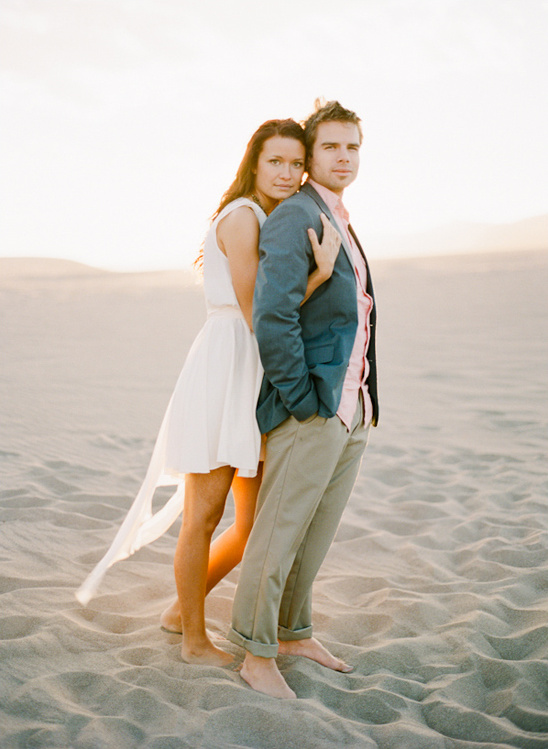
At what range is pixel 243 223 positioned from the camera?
9.23 feet

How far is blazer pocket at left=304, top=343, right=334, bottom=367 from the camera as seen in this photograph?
272 cm

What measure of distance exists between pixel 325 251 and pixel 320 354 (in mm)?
384

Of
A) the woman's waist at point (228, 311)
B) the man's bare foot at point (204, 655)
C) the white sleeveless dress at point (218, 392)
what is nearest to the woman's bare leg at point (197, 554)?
the man's bare foot at point (204, 655)

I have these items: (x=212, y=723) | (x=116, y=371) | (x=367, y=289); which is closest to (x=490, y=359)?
(x=116, y=371)

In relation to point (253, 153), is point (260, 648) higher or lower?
lower

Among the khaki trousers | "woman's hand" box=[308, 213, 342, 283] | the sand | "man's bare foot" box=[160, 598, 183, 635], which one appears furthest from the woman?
the sand

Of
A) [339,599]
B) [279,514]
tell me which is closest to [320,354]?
[279,514]

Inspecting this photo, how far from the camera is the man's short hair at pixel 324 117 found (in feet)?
9.49

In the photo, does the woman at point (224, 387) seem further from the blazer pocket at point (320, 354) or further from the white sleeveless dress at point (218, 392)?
the blazer pocket at point (320, 354)

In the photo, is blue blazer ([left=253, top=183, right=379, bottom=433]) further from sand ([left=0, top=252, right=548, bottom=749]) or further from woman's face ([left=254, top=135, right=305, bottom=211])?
sand ([left=0, top=252, right=548, bottom=749])

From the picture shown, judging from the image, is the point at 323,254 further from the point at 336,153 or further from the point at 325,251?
the point at 336,153

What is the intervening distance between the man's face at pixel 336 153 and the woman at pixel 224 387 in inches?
3.5

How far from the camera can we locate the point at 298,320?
8.66 ft

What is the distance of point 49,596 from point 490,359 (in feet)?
35.5
